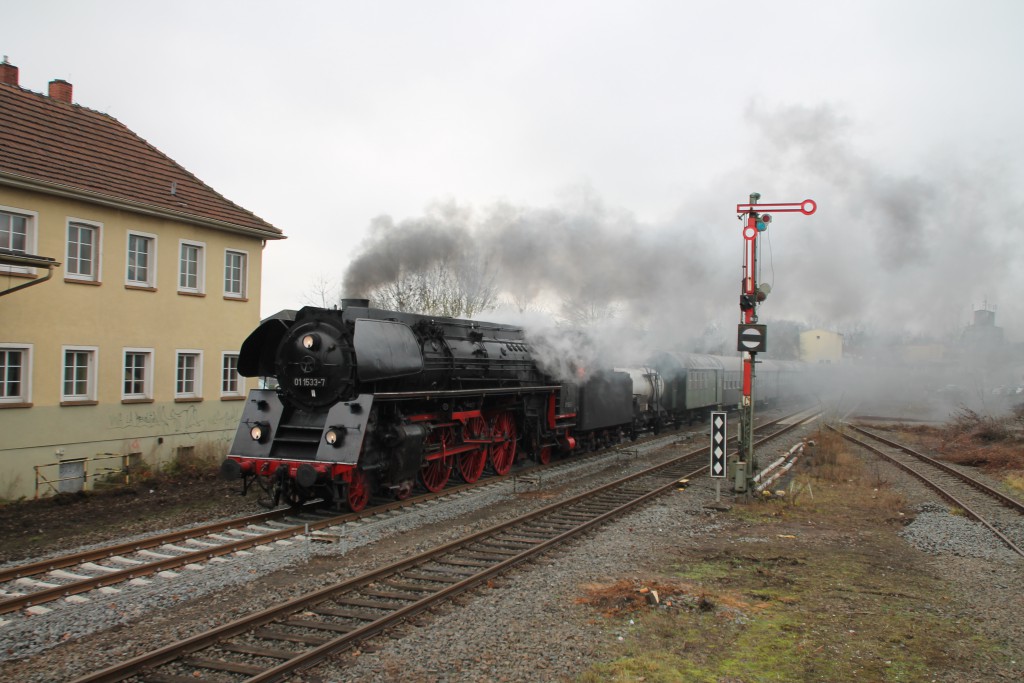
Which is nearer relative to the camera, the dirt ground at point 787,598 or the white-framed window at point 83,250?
the dirt ground at point 787,598

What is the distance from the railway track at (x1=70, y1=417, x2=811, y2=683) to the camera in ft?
17.0

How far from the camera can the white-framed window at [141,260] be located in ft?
49.9

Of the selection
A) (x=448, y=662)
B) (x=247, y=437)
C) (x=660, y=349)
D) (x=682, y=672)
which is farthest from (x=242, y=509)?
(x=660, y=349)

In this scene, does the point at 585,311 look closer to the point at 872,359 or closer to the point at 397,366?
the point at 397,366

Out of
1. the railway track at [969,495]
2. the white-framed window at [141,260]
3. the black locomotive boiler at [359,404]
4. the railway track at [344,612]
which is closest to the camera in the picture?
the railway track at [344,612]

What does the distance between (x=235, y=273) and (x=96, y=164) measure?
3.82 meters

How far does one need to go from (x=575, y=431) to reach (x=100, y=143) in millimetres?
12573

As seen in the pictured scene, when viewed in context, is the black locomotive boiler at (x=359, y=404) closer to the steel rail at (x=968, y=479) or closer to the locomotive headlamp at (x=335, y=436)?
the locomotive headlamp at (x=335, y=436)

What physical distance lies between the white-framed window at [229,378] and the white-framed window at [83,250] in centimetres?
361

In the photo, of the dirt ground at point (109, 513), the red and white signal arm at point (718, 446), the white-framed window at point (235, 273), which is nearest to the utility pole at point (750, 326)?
the red and white signal arm at point (718, 446)

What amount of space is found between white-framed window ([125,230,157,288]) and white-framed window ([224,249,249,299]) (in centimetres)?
192

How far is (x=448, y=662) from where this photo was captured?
5.41 metres

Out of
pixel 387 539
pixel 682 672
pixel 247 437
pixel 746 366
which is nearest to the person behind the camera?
pixel 682 672

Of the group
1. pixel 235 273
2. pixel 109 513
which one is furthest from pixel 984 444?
pixel 109 513
